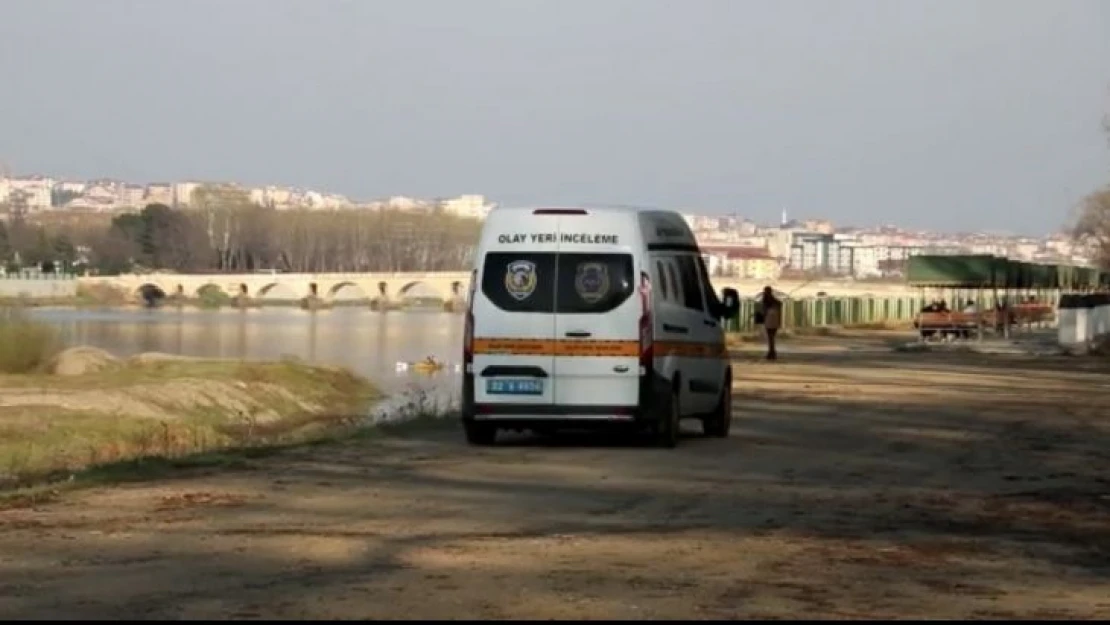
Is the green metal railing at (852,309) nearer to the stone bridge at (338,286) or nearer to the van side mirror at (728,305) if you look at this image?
the stone bridge at (338,286)

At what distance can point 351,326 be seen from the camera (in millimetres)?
100562

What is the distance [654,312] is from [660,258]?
727 mm

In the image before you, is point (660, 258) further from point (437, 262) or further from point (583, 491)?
point (437, 262)

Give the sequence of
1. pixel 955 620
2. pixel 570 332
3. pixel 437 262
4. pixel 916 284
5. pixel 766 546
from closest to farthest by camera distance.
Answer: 1. pixel 955 620
2. pixel 766 546
3. pixel 570 332
4. pixel 916 284
5. pixel 437 262

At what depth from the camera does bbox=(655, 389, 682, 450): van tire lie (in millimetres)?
19766

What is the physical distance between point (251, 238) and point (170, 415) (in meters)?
122

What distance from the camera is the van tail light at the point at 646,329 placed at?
19.2 m

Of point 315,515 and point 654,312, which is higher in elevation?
point 654,312

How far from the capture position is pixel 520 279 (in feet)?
64.0

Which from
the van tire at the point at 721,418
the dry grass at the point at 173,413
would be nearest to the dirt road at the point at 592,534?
the van tire at the point at 721,418

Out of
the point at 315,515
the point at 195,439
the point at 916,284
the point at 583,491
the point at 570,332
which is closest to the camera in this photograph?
the point at 315,515

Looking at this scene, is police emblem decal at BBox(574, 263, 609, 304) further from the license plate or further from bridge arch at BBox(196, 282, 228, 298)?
bridge arch at BBox(196, 282, 228, 298)

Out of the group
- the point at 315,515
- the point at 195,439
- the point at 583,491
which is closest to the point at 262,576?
the point at 315,515

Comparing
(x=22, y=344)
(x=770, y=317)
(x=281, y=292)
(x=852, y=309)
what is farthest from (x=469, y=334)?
(x=281, y=292)
